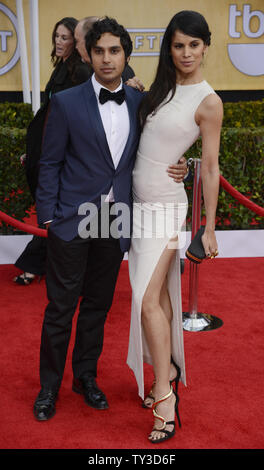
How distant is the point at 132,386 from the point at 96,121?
4.94ft

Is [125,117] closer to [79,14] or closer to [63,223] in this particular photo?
[63,223]

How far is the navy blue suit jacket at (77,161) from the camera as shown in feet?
8.87

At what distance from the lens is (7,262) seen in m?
5.57

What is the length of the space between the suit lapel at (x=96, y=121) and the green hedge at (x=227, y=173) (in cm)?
280

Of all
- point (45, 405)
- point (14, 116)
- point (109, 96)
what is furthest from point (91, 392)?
point (14, 116)

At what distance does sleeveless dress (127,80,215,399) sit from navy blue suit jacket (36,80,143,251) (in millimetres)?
69

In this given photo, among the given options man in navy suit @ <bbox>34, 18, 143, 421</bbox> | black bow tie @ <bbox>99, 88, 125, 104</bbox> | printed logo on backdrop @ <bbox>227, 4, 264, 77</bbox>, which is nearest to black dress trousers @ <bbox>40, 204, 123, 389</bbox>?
man in navy suit @ <bbox>34, 18, 143, 421</bbox>

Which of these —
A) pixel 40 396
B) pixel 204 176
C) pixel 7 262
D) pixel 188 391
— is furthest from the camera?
pixel 7 262

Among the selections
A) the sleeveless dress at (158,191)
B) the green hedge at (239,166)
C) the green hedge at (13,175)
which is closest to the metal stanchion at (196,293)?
the sleeveless dress at (158,191)

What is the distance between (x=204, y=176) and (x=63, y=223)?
0.70 m

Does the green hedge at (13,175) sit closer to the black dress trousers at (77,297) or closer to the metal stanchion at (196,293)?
the metal stanchion at (196,293)

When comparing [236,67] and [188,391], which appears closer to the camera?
[188,391]

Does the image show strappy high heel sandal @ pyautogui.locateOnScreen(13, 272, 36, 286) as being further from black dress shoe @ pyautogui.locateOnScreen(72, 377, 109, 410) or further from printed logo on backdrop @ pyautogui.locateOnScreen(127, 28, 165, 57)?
printed logo on backdrop @ pyautogui.locateOnScreen(127, 28, 165, 57)
